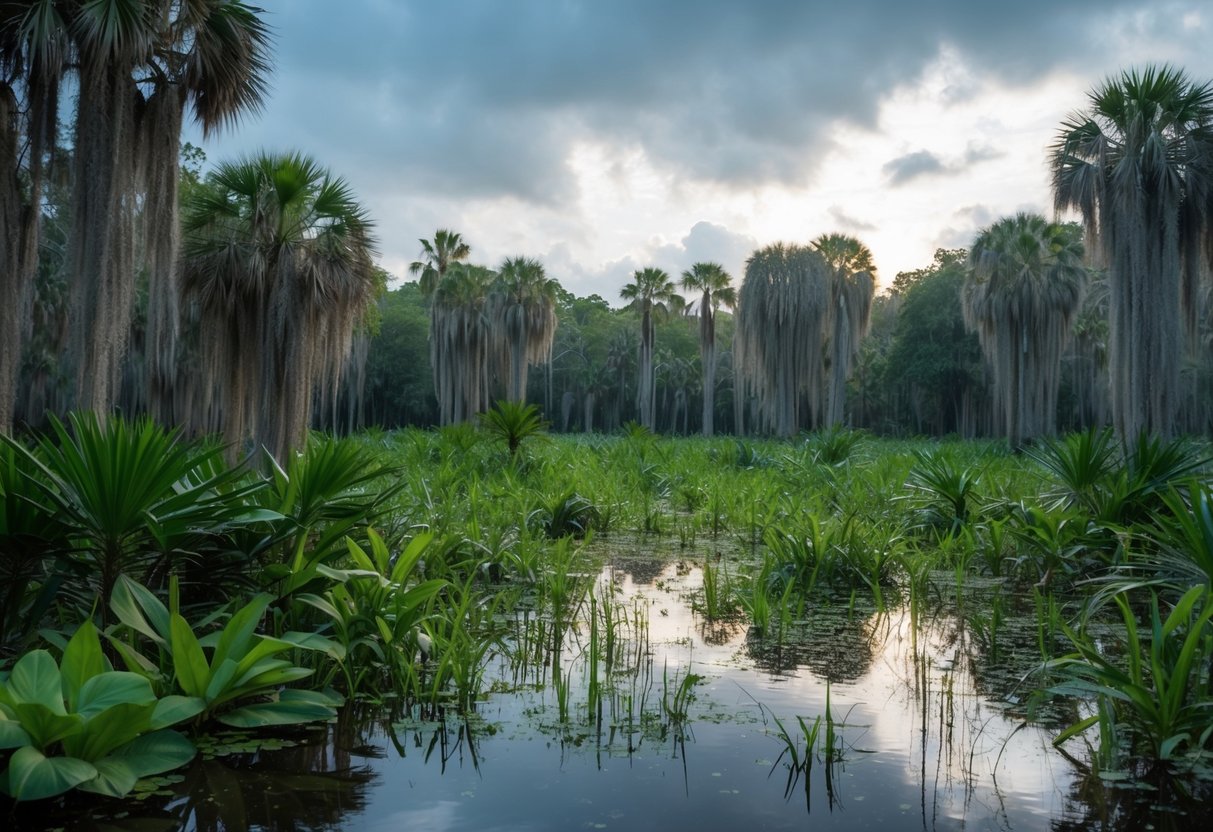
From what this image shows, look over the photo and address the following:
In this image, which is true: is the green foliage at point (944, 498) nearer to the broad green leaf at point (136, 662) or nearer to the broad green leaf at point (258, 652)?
the broad green leaf at point (258, 652)

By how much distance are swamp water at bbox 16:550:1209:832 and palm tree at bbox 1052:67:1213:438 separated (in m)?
14.5

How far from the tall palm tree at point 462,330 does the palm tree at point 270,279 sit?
24533 millimetres

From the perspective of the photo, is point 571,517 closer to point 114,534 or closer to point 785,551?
point 785,551

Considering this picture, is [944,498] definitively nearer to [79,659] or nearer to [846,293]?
[79,659]

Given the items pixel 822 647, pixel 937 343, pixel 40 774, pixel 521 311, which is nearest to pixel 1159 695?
pixel 822 647

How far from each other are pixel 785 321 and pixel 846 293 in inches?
131

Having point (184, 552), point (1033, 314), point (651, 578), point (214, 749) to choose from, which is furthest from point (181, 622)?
point (1033, 314)

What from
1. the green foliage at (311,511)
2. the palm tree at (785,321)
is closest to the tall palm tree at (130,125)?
the green foliage at (311,511)

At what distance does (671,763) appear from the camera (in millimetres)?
3744

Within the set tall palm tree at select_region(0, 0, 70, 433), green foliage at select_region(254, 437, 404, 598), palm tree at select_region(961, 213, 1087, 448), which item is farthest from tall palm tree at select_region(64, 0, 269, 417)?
palm tree at select_region(961, 213, 1087, 448)

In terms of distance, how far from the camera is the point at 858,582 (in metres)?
7.74

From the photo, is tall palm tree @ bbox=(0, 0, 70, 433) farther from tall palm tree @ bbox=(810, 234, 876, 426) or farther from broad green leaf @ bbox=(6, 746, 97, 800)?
tall palm tree @ bbox=(810, 234, 876, 426)

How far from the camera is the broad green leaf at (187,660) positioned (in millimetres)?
3553

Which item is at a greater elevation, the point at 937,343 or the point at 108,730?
the point at 937,343
